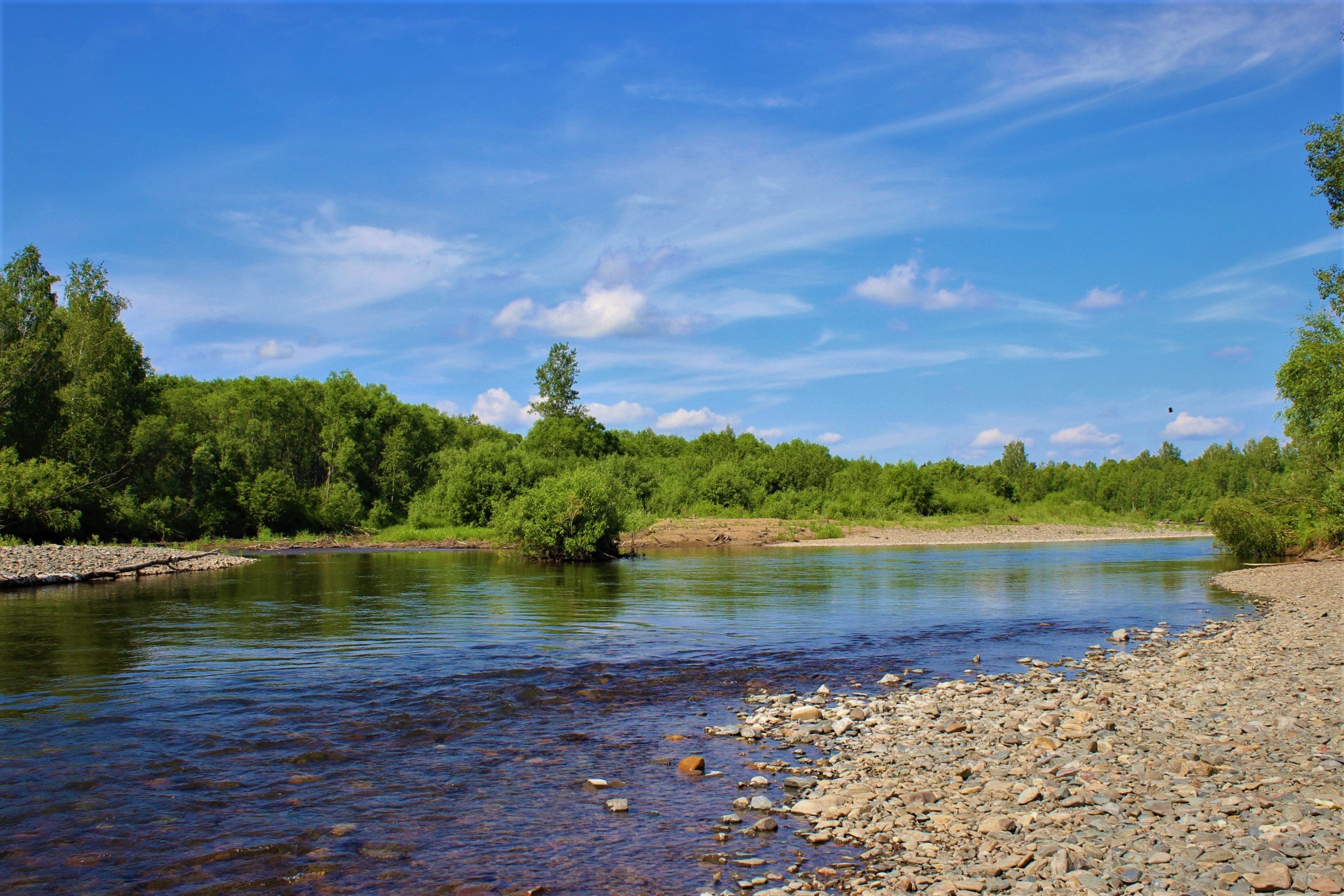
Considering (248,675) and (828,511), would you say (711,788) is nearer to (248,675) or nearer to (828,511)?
(248,675)

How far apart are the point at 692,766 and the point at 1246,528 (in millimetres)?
47349

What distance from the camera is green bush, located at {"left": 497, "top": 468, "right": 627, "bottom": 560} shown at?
48812 millimetres

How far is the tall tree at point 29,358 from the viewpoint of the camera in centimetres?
5300

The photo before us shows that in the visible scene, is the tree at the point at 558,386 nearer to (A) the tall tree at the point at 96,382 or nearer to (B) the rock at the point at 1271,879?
(A) the tall tree at the point at 96,382

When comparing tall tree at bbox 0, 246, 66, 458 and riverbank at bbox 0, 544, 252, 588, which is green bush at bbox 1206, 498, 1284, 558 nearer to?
riverbank at bbox 0, 544, 252, 588

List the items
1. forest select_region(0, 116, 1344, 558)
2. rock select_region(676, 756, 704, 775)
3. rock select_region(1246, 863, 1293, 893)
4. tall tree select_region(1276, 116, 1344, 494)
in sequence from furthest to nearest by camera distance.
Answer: forest select_region(0, 116, 1344, 558)
tall tree select_region(1276, 116, 1344, 494)
rock select_region(676, 756, 704, 775)
rock select_region(1246, 863, 1293, 893)

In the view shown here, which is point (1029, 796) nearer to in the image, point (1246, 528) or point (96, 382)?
point (1246, 528)

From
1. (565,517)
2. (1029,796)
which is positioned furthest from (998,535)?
(1029,796)


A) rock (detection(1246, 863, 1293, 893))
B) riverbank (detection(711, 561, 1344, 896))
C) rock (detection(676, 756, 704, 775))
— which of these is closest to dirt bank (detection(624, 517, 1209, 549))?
riverbank (detection(711, 561, 1344, 896))

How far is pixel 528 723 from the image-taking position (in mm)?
13266

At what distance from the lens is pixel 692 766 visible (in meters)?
10.7

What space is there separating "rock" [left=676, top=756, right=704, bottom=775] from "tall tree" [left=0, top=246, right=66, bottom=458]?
57.7m

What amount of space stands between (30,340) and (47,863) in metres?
60.6

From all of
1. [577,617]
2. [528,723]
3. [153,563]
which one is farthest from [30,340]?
[528,723]
